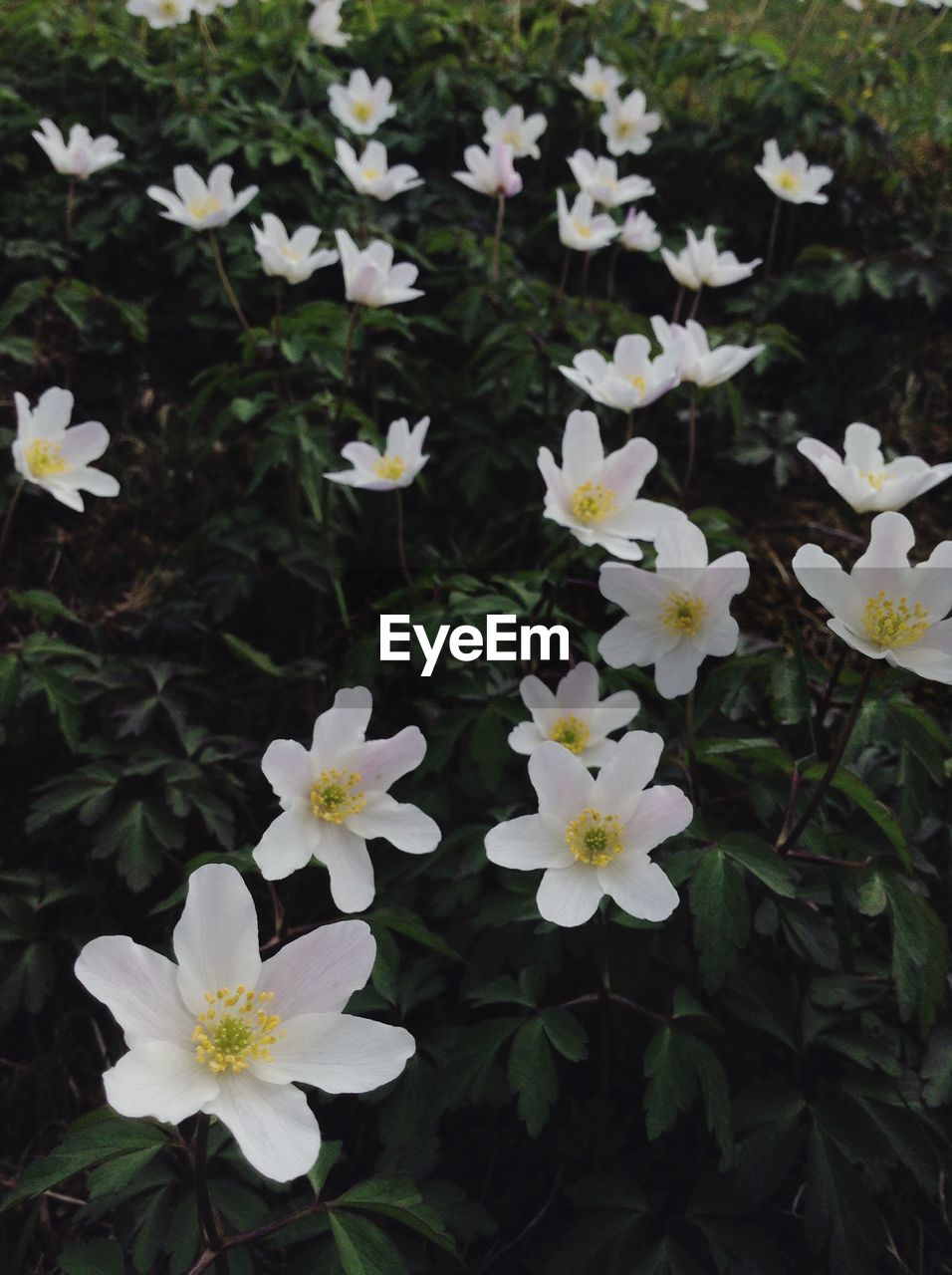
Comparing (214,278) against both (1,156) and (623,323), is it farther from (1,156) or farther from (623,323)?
(623,323)

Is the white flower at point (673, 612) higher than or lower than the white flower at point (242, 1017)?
higher

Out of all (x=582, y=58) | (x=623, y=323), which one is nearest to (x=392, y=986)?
(x=623, y=323)

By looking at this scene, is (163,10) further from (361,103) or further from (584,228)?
(584,228)

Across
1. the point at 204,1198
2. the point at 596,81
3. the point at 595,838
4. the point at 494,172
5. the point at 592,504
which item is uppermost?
the point at 596,81

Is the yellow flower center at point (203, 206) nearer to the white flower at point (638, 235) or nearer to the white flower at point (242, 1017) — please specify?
the white flower at point (638, 235)

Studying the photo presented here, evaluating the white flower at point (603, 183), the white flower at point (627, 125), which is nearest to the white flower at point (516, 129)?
the white flower at point (603, 183)

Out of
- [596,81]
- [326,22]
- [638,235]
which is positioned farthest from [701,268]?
[326,22]
